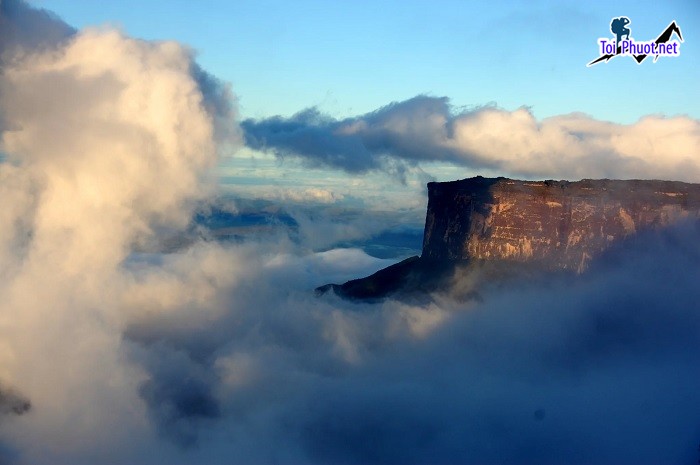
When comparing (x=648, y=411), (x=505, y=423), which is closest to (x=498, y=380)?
(x=505, y=423)

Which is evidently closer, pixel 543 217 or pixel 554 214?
pixel 554 214

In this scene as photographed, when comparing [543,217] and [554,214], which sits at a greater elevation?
[554,214]

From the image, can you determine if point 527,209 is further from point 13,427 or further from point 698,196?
point 13,427
